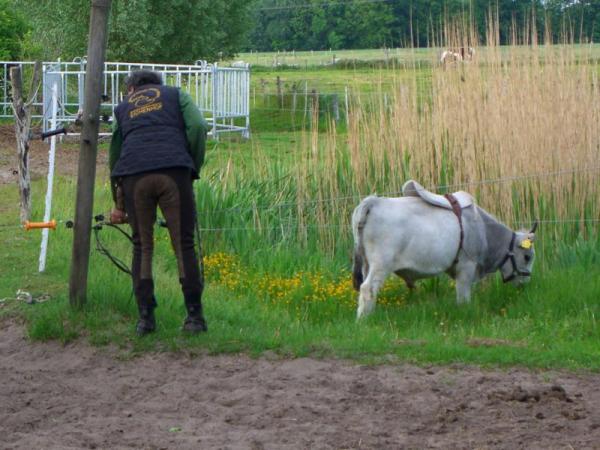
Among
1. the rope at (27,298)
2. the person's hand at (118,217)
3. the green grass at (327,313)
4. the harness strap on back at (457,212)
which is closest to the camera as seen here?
the green grass at (327,313)

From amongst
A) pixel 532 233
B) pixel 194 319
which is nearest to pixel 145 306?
pixel 194 319

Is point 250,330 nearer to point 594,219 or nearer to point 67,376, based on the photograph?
point 67,376

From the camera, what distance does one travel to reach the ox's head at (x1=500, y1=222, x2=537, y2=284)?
987 centimetres

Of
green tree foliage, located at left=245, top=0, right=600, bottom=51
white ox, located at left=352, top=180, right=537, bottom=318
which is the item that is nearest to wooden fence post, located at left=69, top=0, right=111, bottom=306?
white ox, located at left=352, top=180, right=537, bottom=318

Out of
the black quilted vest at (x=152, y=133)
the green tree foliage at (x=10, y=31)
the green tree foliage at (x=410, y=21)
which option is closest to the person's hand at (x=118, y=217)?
the black quilted vest at (x=152, y=133)

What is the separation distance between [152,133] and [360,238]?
2164mm

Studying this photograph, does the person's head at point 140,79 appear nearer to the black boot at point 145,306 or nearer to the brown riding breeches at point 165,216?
the brown riding breeches at point 165,216

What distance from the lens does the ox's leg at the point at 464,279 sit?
9656 millimetres

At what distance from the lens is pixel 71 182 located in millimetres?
16703

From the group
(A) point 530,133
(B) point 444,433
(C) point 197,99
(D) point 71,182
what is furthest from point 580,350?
(C) point 197,99

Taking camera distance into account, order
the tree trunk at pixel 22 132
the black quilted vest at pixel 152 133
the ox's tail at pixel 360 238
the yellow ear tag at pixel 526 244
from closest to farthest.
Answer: the black quilted vest at pixel 152 133, the ox's tail at pixel 360 238, the yellow ear tag at pixel 526 244, the tree trunk at pixel 22 132

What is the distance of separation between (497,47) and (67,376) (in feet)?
Answer: 21.2

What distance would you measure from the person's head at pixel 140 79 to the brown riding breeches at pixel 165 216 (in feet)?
2.41

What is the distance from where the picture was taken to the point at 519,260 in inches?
390
